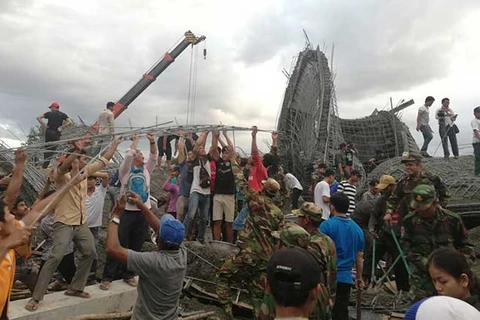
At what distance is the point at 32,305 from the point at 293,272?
11.1 feet

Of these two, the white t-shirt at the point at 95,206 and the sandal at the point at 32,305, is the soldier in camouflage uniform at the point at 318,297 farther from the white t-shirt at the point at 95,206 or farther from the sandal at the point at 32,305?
the white t-shirt at the point at 95,206

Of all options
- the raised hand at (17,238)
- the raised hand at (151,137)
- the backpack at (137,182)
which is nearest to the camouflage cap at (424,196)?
the raised hand at (151,137)

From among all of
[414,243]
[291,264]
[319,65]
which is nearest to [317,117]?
[319,65]

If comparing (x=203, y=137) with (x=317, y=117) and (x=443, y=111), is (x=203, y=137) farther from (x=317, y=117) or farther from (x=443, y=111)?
(x=443, y=111)

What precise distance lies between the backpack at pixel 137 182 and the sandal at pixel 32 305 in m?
1.61

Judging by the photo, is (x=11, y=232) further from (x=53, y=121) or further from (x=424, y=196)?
(x=53, y=121)

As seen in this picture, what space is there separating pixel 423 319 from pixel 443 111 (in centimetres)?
1063

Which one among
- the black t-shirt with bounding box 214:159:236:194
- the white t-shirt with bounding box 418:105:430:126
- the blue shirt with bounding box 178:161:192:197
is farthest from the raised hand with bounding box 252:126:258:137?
the white t-shirt with bounding box 418:105:430:126

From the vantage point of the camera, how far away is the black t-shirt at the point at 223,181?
725cm

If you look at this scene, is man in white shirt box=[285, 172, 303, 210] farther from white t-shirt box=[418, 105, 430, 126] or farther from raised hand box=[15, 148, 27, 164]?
raised hand box=[15, 148, 27, 164]

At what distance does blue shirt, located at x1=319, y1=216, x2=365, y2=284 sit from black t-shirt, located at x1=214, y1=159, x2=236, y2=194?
282cm

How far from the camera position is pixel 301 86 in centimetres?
1500

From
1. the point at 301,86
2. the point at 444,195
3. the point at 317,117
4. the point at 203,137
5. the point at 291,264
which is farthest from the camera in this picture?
the point at 301,86

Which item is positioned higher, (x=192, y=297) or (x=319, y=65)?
(x=319, y=65)
